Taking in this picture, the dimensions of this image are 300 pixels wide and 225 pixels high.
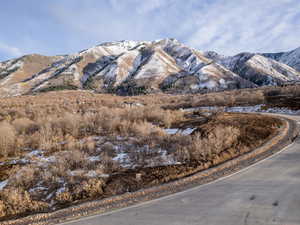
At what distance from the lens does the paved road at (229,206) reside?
13.9 feet

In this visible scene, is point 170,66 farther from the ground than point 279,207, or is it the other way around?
point 170,66

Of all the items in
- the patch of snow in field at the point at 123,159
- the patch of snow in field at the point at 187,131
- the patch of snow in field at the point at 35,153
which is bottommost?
the patch of snow in field at the point at 123,159

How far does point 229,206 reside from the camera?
15.5ft

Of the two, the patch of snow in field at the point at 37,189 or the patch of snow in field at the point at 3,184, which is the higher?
the patch of snow in field at the point at 3,184

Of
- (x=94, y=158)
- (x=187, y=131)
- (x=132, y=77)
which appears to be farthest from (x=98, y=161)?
(x=132, y=77)

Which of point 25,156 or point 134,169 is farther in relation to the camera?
point 25,156

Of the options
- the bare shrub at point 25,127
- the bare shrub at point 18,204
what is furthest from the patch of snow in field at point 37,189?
the bare shrub at point 25,127

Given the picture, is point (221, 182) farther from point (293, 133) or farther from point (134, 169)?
point (293, 133)

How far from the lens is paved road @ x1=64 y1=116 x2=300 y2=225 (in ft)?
13.9

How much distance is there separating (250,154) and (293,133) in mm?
5551

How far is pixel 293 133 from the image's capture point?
442 inches

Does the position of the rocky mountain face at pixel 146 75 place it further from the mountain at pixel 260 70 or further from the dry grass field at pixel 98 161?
the dry grass field at pixel 98 161

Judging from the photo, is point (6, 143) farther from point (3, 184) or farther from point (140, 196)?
point (140, 196)

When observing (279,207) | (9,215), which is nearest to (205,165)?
(279,207)
